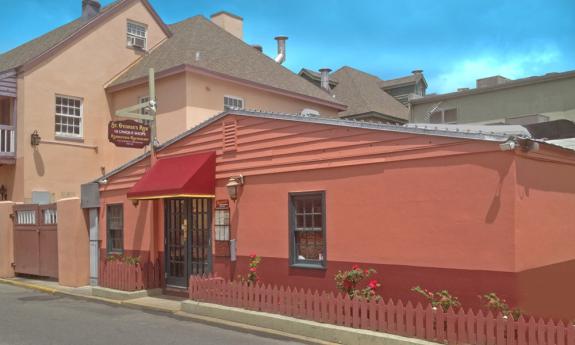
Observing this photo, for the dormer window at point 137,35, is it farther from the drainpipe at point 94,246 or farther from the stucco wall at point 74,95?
the drainpipe at point 94,246

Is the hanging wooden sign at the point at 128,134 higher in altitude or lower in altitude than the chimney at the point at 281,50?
lower

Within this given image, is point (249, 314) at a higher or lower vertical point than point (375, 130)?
lower

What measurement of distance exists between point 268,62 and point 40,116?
872 centimetres

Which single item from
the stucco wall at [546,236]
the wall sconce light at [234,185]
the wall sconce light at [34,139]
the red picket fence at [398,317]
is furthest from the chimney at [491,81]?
the red picket fence at [398,317]

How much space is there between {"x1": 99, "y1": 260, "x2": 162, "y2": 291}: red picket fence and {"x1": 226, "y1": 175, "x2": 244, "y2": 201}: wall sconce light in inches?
124

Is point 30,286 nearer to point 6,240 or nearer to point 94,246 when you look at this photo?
point 94,246

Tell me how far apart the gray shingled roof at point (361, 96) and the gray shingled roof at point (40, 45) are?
41.0 feet

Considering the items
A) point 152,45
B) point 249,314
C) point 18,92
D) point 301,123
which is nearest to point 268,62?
point 152,45

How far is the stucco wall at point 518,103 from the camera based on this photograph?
2033 cm

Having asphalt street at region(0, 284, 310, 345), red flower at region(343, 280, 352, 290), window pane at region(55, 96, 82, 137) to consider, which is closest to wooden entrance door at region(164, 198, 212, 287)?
asphalt street at region(0, 284, 310, 345)

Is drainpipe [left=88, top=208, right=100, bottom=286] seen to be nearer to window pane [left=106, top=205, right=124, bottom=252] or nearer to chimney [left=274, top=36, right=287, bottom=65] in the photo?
window pane [left=106, top=205, right=124, bottom=252]

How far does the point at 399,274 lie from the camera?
8398 mm

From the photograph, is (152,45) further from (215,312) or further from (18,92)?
(215,312)

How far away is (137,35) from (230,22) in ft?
14.7
